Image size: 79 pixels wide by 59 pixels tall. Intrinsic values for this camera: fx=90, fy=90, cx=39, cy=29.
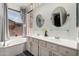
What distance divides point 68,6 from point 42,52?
748mm

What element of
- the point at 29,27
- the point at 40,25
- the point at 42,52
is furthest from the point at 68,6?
the point at 42,52

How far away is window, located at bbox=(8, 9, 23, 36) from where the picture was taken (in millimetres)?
1334

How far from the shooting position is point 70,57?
3.82 ft

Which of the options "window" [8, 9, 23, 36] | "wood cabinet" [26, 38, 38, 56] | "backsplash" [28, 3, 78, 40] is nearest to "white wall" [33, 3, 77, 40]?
"backsplash" [28, 3, 78, 40]

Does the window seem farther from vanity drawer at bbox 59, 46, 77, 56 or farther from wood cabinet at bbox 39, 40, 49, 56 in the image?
vanity drawer at bbox 59, 46, 77, 56

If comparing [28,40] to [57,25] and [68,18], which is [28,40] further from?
[68,18]

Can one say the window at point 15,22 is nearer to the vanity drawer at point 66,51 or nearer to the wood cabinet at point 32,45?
the wood cabinet at point 32,45

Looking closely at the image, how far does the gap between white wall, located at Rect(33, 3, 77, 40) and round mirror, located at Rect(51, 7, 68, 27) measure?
0.15 ft

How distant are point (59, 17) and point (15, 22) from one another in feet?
2.18

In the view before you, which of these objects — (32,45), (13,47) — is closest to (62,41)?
(32,45)

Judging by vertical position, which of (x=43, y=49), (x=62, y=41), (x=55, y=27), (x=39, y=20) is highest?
(x=39, y=20)

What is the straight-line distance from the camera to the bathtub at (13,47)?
130 centimetres

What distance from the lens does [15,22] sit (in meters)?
1.37

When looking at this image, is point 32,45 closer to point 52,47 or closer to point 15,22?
point 52,47
